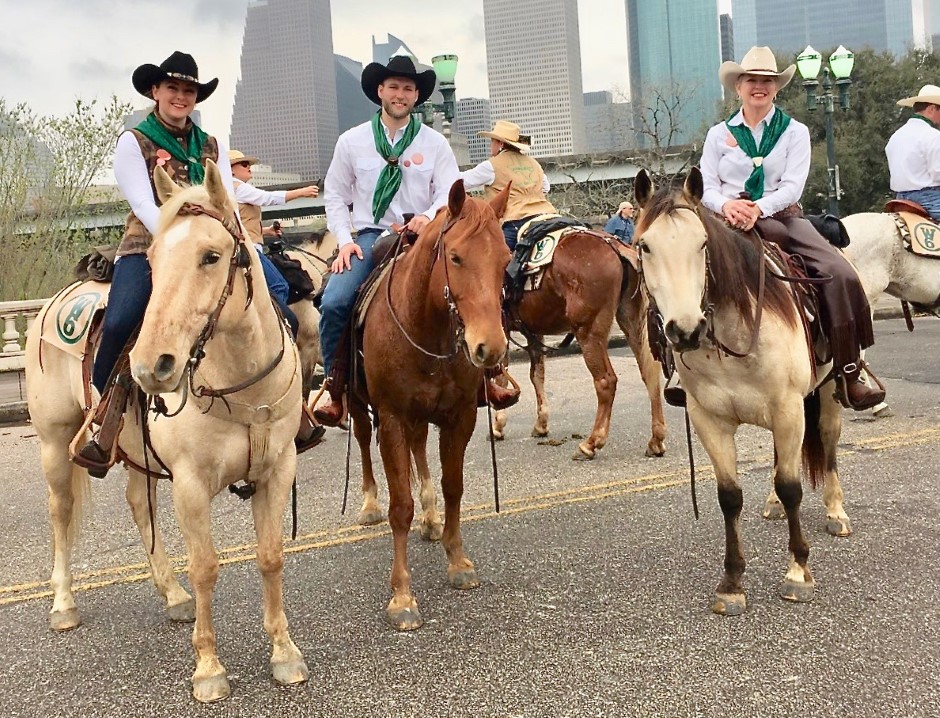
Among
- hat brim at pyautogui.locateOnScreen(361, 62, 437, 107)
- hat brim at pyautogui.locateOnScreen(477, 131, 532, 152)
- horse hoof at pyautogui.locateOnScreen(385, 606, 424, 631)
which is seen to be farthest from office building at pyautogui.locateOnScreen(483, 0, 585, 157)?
horse hoof at pyautogui.locateOnScreen(385, 606, 424, 631)

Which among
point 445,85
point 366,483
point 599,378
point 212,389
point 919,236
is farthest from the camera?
point 445,85

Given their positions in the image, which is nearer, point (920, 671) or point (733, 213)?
point (920, 671)

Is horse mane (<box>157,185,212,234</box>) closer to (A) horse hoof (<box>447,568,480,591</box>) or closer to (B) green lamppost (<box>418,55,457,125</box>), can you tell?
(A) horse hoof (<box>447,568,480,591</box>)

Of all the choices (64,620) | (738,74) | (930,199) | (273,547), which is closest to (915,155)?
(930,199)

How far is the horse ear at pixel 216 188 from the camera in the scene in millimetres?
3688

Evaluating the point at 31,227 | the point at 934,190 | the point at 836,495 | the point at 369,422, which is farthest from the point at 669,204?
the point at 31,227

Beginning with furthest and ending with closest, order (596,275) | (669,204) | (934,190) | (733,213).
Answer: (934,190) → (596,275) → (733,213) → (669,204)

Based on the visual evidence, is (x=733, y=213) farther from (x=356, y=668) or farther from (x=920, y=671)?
(x=356, y=668)

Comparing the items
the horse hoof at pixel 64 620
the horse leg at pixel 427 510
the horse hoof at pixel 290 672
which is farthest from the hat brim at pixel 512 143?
the horse hoof at pixel 290 672

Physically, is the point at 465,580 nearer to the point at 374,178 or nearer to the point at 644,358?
the point at 374,178

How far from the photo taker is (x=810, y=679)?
3.87m

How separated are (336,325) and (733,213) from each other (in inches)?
100

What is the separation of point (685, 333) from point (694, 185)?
0.84 metres

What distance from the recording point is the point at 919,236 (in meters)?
9.50
